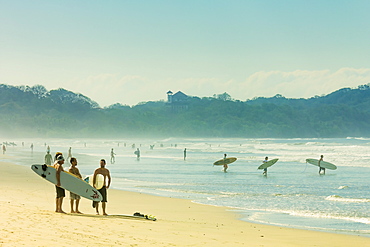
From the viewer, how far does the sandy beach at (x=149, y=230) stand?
894 cm

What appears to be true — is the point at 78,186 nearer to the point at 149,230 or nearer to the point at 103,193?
the point at 103,193

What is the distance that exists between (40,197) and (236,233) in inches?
325

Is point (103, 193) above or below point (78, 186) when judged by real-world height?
below

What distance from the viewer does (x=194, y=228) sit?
444 inches

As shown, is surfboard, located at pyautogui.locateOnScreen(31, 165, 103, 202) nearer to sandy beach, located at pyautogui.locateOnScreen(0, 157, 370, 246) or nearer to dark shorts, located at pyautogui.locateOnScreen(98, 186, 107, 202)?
dark shorts, located at pyautogui.locateOnScreen(98, 186, 107, 202)

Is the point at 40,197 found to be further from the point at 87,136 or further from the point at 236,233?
the point at 87,136

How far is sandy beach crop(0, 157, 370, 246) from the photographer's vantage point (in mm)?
8938

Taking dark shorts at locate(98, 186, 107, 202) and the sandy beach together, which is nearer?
the sandy beach

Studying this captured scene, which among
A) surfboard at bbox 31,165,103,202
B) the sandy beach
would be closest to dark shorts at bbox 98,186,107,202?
surfboard at bbox 31,165,103,202

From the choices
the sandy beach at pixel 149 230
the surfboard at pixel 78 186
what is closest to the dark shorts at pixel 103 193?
the surfboard at pixel 78 186

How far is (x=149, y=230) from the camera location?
34.1 feet

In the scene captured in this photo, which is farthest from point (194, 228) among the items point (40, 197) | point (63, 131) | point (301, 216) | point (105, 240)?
point (63, 131)

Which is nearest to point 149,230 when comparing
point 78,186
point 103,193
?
point 103,193

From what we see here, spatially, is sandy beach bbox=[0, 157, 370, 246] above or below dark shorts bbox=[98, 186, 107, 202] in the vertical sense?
below
